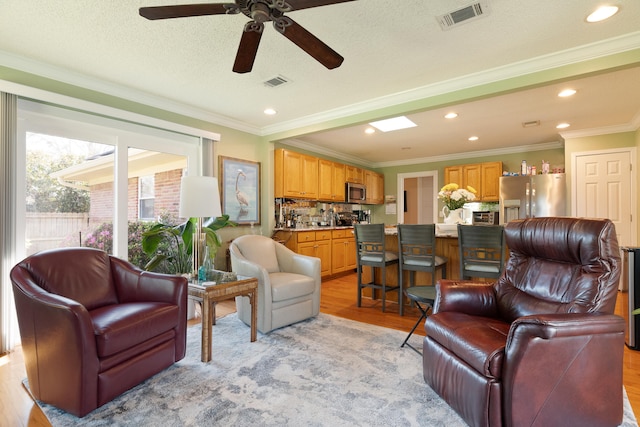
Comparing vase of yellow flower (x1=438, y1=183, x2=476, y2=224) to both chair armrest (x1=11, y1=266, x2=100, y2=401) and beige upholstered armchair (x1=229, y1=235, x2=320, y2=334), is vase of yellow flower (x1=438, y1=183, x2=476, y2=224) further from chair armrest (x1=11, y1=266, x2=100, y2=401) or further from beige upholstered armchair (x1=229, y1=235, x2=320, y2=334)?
chair armrest (x1=11, y1=266, x2=100, y2=401)

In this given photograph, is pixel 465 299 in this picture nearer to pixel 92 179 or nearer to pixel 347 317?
pixel 347 317

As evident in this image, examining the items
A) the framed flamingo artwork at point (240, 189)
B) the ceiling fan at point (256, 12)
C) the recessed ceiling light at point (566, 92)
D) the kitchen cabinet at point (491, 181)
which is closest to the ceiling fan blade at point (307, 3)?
the ceiling fan at point (256, 12)

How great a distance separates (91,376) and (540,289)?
109 inches

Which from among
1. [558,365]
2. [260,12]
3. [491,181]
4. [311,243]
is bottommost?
[558,365]

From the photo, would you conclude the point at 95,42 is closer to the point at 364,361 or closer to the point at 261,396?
the point at 261,396

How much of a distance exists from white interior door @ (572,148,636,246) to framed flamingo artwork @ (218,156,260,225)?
5132 millimetres

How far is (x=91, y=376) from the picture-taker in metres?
1.76

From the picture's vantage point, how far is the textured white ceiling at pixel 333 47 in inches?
84.2

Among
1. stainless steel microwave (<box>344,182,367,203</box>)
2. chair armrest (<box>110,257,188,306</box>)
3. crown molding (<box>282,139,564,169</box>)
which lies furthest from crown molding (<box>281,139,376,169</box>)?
chair armrest (<box>110,257,188,306</box>)

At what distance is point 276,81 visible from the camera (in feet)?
10.5

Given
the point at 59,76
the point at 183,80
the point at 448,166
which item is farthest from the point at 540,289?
Result: the point at 448,166

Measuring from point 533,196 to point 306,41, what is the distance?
509 centimetres

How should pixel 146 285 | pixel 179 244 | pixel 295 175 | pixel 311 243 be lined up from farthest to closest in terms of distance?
pixel 295 175
pixel 311 243
pixel 179 244
pixel 146 285

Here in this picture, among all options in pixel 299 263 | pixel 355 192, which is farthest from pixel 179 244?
pixel 355 192
